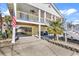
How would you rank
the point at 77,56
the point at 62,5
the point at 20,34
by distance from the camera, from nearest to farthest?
1. the point at 77,56
2. the point at 62,5
3. the point at 20,34

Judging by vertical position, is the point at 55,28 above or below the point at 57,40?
above

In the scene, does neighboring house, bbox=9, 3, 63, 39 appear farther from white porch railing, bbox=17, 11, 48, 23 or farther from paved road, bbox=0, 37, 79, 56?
paved road, bbox=0, 37, 79, 56

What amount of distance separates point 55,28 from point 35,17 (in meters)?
0.75

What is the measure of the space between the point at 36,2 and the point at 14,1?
1.99 ft

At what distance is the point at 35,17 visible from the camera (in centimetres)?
568

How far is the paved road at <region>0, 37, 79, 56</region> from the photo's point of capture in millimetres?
4527

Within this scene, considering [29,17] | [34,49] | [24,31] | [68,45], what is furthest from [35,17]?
[68,45]

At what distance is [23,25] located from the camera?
5.45 metres

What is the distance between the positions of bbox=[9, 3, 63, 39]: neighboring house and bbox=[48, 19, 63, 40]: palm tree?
0.45 ft

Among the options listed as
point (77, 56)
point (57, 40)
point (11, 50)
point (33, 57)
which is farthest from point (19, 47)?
point (77, 56)

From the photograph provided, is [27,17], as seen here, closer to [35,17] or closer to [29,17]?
[29,17]

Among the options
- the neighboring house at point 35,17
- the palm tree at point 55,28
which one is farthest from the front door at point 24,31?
the palm tree at point 55,28

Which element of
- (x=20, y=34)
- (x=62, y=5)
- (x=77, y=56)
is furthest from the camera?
(x=20, y=34)

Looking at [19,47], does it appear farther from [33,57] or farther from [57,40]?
[57,40]
